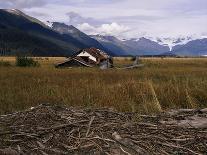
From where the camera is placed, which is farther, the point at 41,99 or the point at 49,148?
the point at 41,99

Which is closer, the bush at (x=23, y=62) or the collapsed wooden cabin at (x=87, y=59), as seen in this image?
the bush at (x=23, y=62)

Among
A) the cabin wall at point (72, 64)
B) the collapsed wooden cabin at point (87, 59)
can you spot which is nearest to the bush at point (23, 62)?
the collapsed wooden cabin at point (87, 59)

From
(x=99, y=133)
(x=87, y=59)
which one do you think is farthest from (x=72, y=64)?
(x=99, y=133)

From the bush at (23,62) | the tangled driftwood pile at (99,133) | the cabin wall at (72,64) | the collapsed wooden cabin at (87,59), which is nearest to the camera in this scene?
the tangled driftwood pile at (99,133)

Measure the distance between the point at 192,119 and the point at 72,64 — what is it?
2694 inches

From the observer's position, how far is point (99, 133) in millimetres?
6238

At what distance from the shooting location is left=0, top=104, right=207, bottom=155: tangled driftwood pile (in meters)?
5.85

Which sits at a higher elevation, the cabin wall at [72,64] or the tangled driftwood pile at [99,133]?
the tangled driftwood pile at [99,133]

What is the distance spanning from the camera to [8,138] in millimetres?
Answer: 6312

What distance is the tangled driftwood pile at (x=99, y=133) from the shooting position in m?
5.85

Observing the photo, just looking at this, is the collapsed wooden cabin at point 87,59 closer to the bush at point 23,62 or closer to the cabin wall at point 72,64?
the cabin wall at point 72,64

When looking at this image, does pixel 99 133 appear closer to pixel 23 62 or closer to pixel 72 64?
pixel 23 62

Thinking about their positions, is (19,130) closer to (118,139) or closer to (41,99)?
(118,139)

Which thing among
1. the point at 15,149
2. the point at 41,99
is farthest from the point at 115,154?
the point at 41,99
